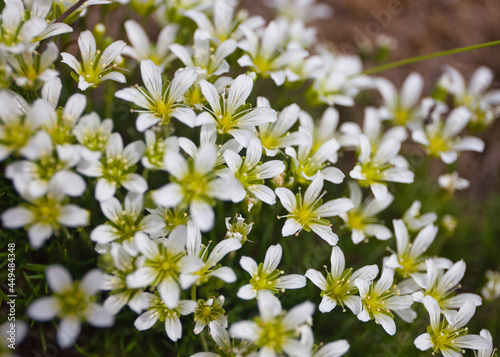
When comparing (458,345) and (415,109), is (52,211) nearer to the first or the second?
(458,345)

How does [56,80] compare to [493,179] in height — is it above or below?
above

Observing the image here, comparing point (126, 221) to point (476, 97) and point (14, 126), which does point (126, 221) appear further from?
point (476, 97)

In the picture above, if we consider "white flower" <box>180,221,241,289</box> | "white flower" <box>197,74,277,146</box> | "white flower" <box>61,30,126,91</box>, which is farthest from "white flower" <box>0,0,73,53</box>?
"white flower" <box>180,221,241,289</box>

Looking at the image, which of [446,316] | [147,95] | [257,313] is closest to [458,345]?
[446,316]

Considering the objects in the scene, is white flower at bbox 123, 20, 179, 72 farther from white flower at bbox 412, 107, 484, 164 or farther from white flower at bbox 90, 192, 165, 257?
white flower at bbox 412, 107, 484, 164

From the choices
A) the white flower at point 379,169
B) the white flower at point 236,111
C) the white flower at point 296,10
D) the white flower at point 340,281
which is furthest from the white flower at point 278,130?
the white flower at point 296,10

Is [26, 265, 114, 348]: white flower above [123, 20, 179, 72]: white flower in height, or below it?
below

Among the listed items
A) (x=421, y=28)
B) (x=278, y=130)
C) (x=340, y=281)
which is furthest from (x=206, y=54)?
(x=421, y=28)
